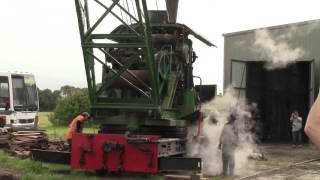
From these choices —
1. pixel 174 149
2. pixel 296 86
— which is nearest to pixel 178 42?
pixel 174 149

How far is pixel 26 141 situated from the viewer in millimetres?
17344

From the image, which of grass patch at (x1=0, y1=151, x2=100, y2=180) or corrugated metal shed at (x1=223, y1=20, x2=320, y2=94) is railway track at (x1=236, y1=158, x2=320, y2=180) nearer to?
grass patch at (x1=0, y1=151, x2=100, y2=180)

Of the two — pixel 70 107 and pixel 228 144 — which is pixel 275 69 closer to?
pixel 228 144

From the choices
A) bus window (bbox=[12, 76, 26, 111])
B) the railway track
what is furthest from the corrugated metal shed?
bus window (bbox=[12, 76, 26, 111])

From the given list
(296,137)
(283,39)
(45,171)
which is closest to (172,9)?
(45,171)

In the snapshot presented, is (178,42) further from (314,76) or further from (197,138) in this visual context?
(314,76)

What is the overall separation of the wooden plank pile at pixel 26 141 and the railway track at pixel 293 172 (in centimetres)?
690

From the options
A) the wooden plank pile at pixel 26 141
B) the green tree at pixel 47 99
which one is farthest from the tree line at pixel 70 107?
the green tree at pixel 47 99

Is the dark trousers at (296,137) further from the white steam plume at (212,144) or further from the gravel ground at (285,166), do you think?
the white steam plume at (212,144)

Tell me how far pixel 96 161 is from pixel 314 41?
47.3 feet

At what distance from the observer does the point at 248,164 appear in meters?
16.2

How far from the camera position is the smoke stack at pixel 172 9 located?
13.4 m

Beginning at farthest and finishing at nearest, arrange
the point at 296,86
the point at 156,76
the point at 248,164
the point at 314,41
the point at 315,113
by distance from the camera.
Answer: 1. the point at 296,86
2. the point at 314,41
3. the point at 248,164
4. the point at 156,76
5. the point at 315,113

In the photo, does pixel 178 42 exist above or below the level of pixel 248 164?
above
